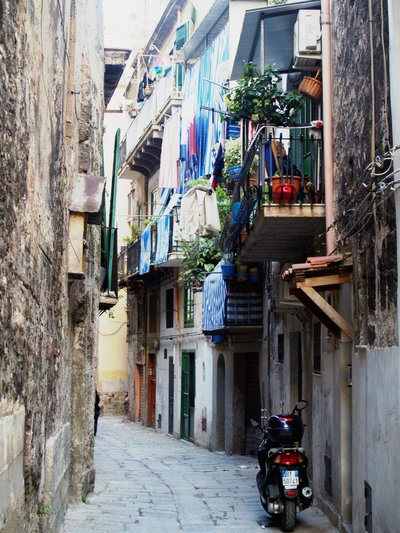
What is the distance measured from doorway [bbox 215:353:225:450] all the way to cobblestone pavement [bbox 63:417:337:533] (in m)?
0.61

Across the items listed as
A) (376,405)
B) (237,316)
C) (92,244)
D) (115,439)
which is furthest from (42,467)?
(115,439)

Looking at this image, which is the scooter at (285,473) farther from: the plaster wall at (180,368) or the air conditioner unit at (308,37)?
the plaster wall at (180,368)

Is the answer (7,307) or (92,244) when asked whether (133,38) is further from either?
(7,307)

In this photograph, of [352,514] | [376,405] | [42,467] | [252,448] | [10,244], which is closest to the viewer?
[10,244]

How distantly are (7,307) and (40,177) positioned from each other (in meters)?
1.87

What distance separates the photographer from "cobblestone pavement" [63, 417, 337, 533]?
10266mm

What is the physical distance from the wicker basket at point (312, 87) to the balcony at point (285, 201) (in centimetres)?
59

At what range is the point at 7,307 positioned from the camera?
5270 mm

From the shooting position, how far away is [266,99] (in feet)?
40.2

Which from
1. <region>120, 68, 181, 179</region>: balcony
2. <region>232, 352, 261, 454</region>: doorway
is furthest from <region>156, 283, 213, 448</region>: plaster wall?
<region>120, 68, 181, 179</region>: balcony

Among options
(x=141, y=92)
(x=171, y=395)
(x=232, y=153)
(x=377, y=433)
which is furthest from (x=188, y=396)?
(x=377, y=433)

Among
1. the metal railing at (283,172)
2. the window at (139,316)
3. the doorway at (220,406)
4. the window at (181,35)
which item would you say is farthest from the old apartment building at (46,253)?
the window at (139,316)

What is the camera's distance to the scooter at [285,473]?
9922 millimetres

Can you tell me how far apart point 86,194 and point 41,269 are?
3.47 meters
